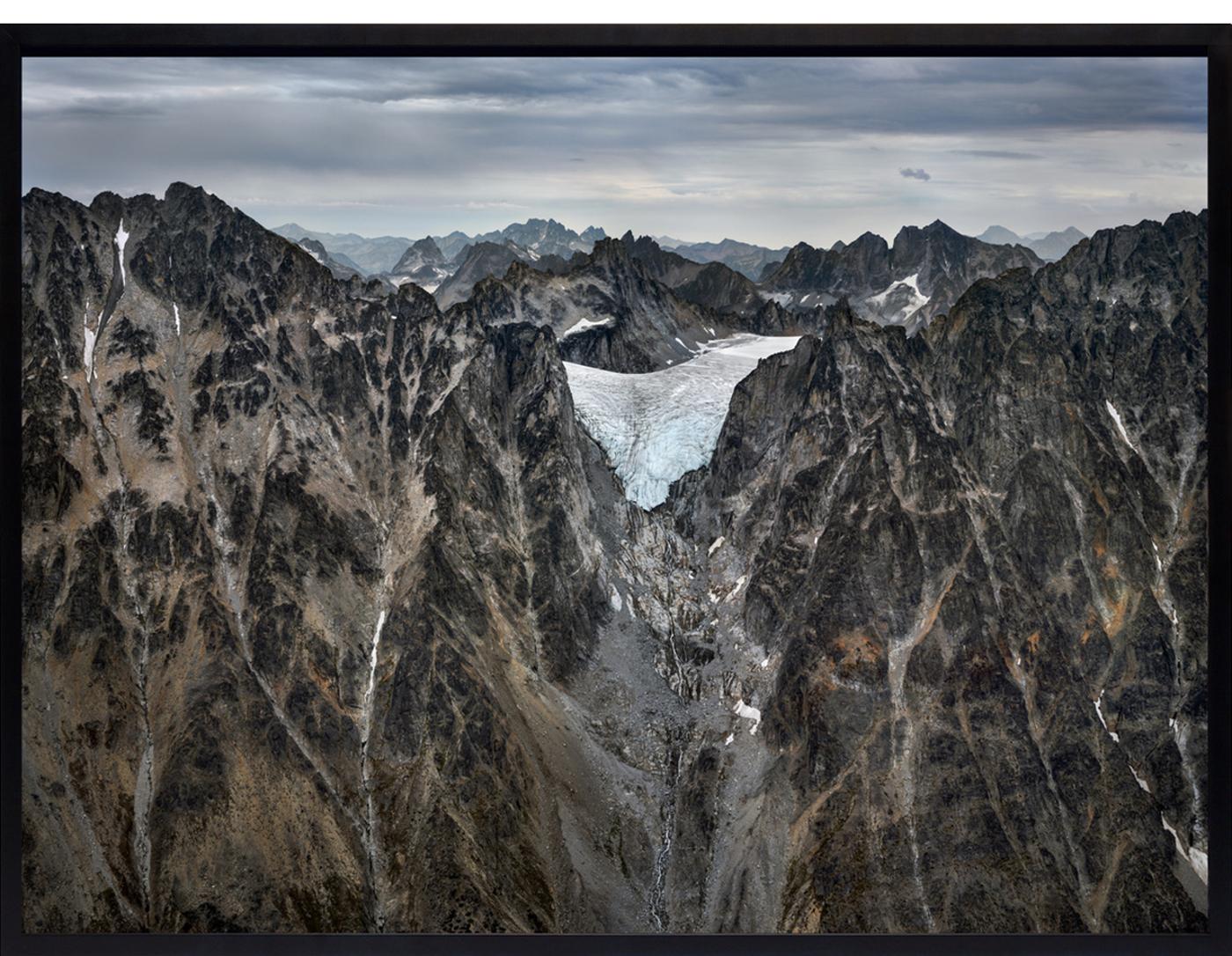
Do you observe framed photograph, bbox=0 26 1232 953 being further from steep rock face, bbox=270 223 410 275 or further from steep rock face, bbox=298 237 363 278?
steep rock face, bbox=298 237 363 278

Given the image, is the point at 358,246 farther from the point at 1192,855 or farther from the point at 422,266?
the point at 1192,855

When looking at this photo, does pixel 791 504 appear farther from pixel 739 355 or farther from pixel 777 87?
pixel 777 87

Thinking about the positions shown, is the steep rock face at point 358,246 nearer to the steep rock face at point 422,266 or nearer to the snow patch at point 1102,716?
the steep rock face at point 422,266

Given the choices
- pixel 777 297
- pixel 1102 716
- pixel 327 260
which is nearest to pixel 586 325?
pixel 777 297

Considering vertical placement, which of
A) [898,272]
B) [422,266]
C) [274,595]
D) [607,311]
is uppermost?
[898,272]

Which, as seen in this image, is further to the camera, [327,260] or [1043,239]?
[327,260]

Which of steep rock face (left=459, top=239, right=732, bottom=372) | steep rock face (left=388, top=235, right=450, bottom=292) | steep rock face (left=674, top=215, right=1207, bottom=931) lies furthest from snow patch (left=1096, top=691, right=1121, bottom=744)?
steep rock face (left=388, top=235, right=450, bottom=292)

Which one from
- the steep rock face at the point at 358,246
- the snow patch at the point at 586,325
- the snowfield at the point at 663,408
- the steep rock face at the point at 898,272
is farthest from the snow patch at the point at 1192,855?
the snow patch at the point at 586,325
